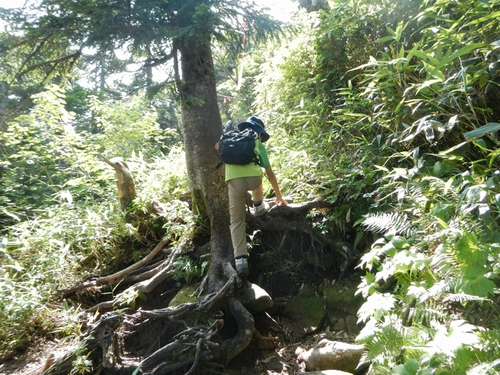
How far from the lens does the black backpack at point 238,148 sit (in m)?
4.29

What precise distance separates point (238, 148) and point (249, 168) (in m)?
0.32

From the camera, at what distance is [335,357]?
11.0 feet

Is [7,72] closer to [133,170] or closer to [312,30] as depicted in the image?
[133,170]

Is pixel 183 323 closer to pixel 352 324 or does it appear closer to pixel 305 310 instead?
pixel 305 310

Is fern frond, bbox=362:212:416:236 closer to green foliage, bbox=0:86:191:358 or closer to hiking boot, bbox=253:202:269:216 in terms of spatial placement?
hiking boot, bbox=253:202:269:216

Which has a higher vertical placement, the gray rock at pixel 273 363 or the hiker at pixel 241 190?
the hiker at pixel 241 190

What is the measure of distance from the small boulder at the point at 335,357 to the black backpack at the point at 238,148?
2.27 metres

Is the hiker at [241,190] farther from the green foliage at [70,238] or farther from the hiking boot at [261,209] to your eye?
the green foliage at [70,238]

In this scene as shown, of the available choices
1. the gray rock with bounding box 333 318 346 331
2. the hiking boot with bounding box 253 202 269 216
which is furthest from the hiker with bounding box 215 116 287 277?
the gray rock with bounding box 333 318 346 331

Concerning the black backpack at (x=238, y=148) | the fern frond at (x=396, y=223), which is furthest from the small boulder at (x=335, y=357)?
the black backpack at (x=238, y=148)

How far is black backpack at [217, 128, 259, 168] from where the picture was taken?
4293mm

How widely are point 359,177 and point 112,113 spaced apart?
797 cm

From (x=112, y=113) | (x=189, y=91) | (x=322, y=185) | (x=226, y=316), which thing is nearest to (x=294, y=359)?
(x=226, y=316)

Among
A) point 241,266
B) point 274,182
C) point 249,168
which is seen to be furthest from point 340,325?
point 249,168
